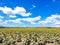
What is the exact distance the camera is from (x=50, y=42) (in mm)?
28750

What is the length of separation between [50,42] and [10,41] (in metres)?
9.26

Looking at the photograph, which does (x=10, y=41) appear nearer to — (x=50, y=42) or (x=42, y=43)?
(x=42, y=43)

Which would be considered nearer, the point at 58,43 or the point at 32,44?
the point at 32,44

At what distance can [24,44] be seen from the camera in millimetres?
23672

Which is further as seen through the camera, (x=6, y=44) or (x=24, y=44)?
(x=24, y=44)

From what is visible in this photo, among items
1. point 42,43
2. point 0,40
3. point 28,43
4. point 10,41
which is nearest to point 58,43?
point 42,43

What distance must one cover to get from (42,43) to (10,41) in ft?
15.8

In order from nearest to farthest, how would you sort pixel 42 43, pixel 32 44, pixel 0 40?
1. pixel 32 44
2. pixel 42 43
3. pixel 0 40

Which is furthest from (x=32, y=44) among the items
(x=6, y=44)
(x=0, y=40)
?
(x=0, y=40)

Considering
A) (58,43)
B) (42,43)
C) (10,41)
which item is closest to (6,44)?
(10,41)

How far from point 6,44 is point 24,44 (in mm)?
2928

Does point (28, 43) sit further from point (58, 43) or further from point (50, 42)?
point (50, 42)

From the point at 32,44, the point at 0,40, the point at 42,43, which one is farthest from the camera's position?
the point at 0,40

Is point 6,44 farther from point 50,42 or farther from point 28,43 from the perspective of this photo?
point 50,42
